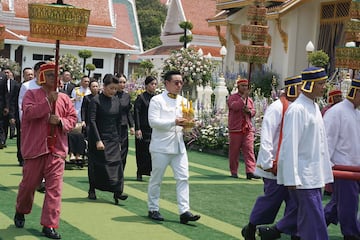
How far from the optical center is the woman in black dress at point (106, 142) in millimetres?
9914

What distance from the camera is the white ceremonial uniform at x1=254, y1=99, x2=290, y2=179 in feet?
24.6

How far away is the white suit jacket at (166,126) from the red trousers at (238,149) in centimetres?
454

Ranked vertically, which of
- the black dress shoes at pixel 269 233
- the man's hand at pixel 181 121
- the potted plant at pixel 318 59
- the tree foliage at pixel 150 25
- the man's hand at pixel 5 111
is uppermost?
the tree foliage at pixel 150 25

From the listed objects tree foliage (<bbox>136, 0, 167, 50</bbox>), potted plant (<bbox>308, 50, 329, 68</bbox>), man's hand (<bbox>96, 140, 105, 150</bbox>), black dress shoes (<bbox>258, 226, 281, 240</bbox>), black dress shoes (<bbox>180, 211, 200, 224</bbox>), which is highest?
tree foliage (<bbox>136, 0, 167, 50</bbox>)

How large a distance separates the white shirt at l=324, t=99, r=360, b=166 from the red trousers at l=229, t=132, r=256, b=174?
5500 mm

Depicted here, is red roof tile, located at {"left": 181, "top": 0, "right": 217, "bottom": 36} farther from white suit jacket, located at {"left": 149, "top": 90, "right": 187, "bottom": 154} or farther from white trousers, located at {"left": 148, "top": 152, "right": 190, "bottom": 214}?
white trousers, located at {"left": 148, "top": 152, "right": 190, "bottom": 214}

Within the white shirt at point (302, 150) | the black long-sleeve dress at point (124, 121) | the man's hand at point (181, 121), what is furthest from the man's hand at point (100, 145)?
the white shirt at point (302, 150)

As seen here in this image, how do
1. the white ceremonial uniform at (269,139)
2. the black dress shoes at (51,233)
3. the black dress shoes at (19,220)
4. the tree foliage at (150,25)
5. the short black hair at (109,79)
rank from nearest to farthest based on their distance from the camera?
the white ceremonial uniform at (269,139) → the black dress shoes at (51,233) → the black dress shoes at (19,220) → the short black hair at (109,79) → the tree foliage at (150,25)

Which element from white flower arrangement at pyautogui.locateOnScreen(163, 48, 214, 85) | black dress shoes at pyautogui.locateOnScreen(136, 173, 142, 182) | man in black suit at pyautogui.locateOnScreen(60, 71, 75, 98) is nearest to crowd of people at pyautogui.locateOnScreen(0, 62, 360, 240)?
black dress shoes at pyautogui.locateOnScreen(136, 173, 142, 182)

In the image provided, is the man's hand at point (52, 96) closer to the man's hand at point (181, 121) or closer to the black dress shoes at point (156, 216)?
the man's hand at point (181, 121)

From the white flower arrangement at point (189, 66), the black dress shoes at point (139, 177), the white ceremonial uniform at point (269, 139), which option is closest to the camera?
the white ceremonial uniform at point (269, 139)

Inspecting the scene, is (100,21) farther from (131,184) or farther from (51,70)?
(51,70)

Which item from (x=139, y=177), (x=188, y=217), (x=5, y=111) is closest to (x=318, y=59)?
(x=5, y=111)

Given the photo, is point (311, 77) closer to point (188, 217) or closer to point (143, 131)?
point (188, 217)
